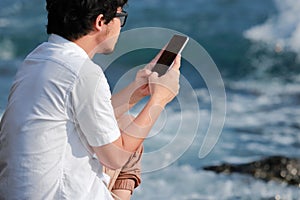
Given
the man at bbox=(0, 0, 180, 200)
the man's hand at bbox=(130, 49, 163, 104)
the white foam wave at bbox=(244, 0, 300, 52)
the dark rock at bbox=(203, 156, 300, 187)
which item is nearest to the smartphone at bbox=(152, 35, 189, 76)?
the man's hand at bbox=(130, 49, 163, 104)

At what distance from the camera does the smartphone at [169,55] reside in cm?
224

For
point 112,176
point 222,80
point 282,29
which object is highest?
point 112,176

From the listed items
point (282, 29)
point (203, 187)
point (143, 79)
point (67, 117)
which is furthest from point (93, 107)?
point (282, 29)

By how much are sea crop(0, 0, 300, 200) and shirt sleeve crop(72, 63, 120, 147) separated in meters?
1.78

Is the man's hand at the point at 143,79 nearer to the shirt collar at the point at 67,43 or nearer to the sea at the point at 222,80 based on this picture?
the shirt collar at the point at 67,43

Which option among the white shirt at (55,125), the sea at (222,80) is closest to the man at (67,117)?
the white shirt at (55,125)

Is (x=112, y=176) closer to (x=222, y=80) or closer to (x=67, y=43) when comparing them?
(x=67, y=43)

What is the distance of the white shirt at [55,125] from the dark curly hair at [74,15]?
2 centimetres

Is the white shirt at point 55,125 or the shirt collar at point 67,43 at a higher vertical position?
the shirt collar at point 67,43

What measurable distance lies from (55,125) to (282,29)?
3.73 meters

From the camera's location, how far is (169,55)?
231 cm

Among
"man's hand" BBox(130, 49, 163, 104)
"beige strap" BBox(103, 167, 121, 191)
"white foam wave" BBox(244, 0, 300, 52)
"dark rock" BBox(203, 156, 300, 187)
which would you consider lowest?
"dark rock" BBox(203, 156, 300, 187)

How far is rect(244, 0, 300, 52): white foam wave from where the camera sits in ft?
17.9

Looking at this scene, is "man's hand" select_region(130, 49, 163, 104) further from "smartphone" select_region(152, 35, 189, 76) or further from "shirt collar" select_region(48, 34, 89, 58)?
"shirt collar" select_region(48, 34, 89, 58)
